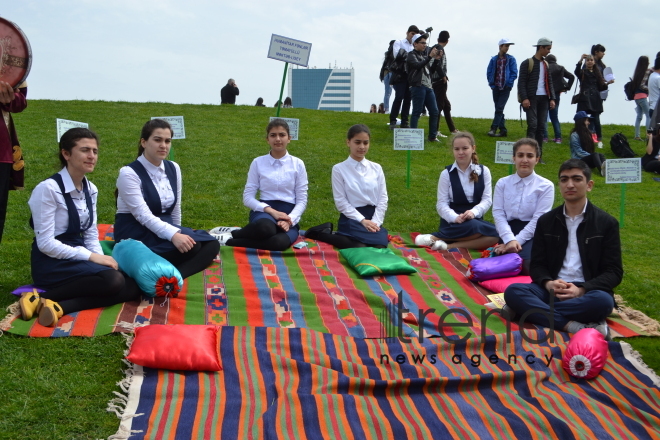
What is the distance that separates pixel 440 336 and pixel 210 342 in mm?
1623

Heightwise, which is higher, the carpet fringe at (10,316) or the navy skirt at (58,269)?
the navy skirt at (58,269)

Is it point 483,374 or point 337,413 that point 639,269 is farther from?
point 337,413

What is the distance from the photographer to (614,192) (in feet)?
34.4

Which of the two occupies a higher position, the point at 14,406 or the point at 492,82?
the point at 492,82

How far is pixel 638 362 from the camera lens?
4.07 m

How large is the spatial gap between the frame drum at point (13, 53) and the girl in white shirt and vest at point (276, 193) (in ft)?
8.39

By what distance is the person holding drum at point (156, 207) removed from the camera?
5.55 metres

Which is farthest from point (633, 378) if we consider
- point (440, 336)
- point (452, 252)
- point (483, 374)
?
point (452, 252)

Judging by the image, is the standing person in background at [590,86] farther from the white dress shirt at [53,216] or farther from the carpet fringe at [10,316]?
the carpet fringe at [10,316]

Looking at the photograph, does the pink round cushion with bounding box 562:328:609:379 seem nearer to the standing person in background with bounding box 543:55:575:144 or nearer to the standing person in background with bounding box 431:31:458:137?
the standing person in background with bounding box 543:55:575:144

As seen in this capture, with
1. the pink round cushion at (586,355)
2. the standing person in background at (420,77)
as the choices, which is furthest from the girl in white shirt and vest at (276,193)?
the standing person in background at (420,77)

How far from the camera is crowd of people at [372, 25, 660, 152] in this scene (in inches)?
464

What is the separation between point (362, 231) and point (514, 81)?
8020mm

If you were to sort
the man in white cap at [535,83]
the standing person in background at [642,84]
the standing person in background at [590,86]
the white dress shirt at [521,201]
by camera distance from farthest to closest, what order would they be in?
the standing person in background at [642,84]
the standing person in background at [590,86]
the man in white cap at [535,83]
the white dress shirt at [521,201]
